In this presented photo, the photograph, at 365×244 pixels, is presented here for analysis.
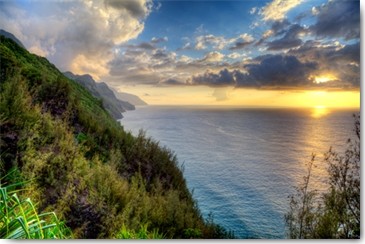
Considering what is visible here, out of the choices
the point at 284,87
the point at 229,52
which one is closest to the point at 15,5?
the point at 229,52

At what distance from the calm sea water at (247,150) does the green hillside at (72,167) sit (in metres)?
0.91

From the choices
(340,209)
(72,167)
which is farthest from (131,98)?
(340,209)

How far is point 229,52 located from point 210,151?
18.1 feet

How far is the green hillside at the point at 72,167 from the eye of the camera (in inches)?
141

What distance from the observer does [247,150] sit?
9.81m

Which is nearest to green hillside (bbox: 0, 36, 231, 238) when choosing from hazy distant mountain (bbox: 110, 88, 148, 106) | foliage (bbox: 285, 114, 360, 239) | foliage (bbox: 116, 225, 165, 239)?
foliage (bbox: 116, 225, 165, 239)

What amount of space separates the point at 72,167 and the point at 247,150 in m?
6.66

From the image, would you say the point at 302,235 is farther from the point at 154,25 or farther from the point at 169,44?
the point at 154,25

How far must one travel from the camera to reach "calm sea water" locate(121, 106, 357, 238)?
15.1 ft

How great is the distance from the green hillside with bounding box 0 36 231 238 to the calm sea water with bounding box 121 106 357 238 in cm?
91

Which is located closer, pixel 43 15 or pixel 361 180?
pixel 361 180

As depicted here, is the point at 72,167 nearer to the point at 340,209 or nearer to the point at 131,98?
the point at 131,98

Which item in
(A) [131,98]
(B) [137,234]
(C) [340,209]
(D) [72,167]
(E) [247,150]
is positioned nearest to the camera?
(B) [137,234]

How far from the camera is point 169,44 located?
4.32m
